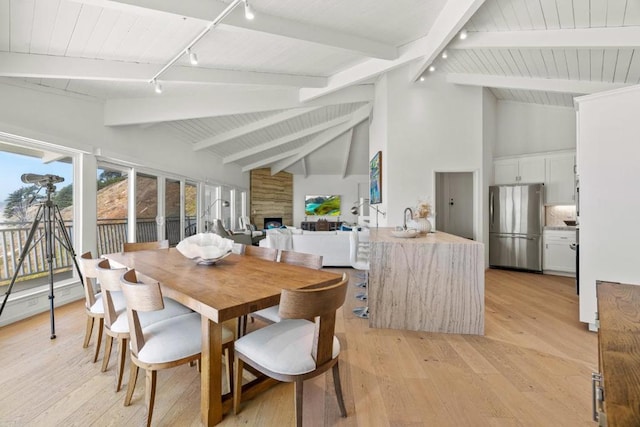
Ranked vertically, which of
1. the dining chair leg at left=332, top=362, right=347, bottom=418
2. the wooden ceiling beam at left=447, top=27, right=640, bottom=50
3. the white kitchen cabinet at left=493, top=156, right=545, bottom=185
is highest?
the wooden ceiling beam at left=447, top=27, right=640, bottom=50

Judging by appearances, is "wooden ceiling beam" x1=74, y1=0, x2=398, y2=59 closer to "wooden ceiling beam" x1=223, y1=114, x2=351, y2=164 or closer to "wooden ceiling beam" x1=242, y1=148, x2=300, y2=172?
"wooden ceiling beam" x1=223, y1=114, x2=351, y2=164

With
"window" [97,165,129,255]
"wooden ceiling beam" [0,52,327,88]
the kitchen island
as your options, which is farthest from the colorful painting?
"window" [97,165,129,255]

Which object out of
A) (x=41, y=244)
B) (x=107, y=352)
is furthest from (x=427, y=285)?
(x=41, y=244)

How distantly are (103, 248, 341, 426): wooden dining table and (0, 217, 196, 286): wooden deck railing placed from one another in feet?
6.42

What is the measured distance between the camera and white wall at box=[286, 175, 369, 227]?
1077 centimetres

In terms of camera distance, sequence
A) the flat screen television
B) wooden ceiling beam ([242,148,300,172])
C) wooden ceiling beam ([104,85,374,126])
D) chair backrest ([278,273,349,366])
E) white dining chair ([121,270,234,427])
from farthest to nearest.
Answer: the flat screen television
wooden ceiling beam ([242,148,300,172])
wooden ceiling beam ([104,85,374,126])
white dining chair ([121,270,234,427])
chair backrest ([278,273,349,366])

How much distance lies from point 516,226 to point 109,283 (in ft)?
19.1

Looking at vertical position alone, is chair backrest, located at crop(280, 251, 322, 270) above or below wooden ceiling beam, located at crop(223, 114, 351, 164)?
below

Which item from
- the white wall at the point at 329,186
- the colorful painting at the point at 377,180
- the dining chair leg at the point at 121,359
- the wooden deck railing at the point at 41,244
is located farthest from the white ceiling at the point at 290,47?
the white wall at the point at 329,186

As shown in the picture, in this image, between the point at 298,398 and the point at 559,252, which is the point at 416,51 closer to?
the point at 298,398

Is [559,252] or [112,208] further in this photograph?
[559,252]

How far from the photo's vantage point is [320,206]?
10680mm

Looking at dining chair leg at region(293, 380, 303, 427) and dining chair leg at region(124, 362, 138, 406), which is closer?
dining chair leg at region(293, 380, 303, 427)

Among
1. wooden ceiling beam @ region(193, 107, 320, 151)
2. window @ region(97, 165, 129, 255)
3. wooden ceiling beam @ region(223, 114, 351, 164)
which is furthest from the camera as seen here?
wooden ceiling beam @ region(223, 114, 351, 164)
